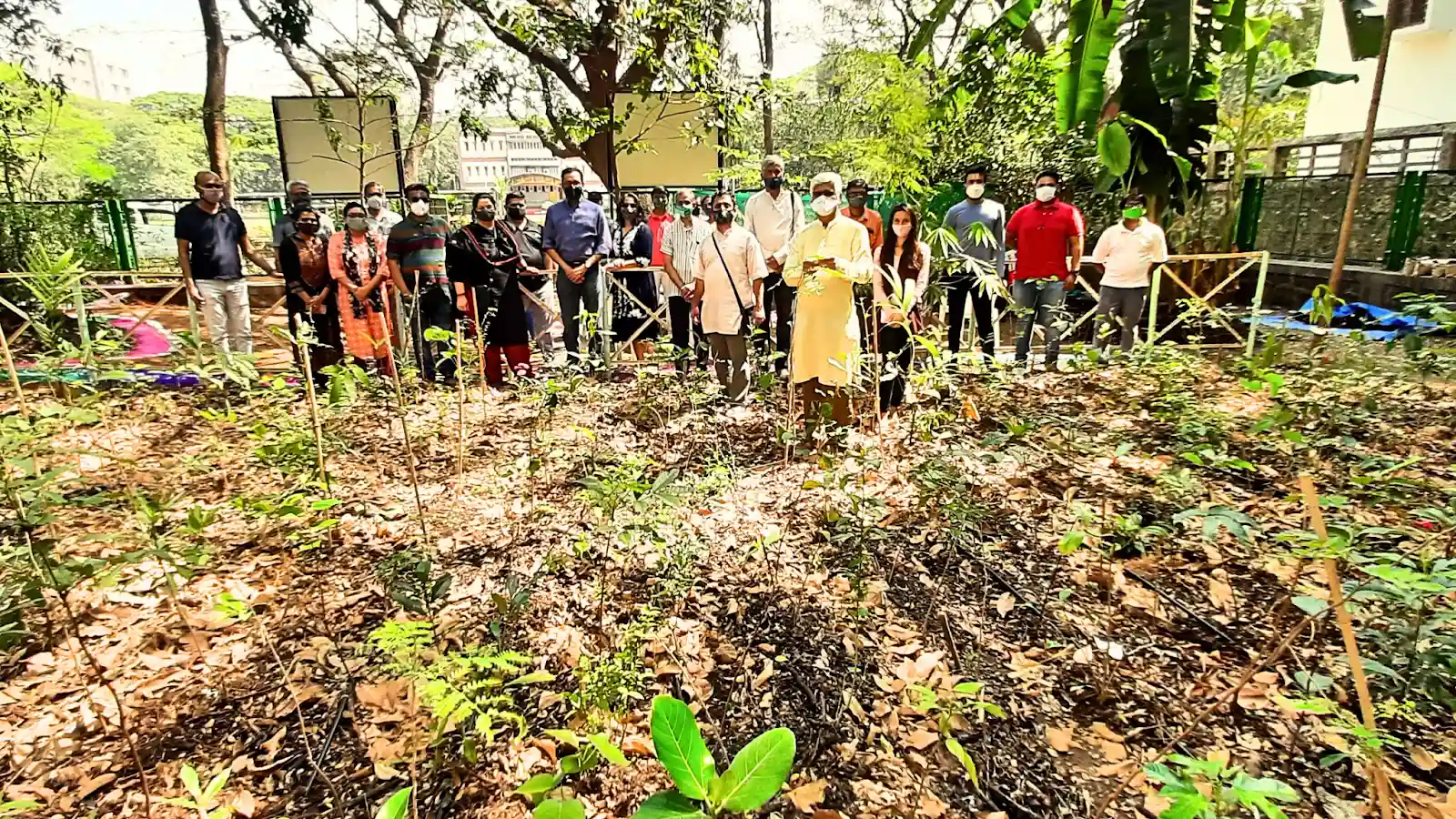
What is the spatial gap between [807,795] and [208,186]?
649cm

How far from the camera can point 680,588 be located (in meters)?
2.87

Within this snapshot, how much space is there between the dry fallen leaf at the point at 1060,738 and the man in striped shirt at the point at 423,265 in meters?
5.02

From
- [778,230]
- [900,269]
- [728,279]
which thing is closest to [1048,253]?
[900,269]

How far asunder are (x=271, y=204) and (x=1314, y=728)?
14.9 meters

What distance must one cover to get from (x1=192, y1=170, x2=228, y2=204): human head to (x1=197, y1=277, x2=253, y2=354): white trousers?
2.19 feet

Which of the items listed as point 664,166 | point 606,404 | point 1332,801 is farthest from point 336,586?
point 664,166

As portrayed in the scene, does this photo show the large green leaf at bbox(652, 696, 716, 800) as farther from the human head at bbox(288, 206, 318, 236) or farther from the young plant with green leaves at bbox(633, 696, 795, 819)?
the human head at bbox(288, 206, 318, 236)

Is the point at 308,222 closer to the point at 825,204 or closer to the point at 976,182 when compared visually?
the point at 825,204

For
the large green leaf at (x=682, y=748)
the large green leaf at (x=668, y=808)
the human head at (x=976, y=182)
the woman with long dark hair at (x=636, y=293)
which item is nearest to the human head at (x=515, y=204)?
the woman with long dark hair at (x=636, y=293)

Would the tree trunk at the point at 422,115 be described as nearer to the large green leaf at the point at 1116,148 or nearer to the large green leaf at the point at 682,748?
the large green leaf at the point at 1116,148

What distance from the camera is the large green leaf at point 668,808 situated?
4.10 feet

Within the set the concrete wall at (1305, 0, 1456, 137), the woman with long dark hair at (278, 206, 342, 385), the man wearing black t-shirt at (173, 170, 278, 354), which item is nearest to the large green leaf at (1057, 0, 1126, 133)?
the woman with long dark hair at (278, 206, 342, 385)

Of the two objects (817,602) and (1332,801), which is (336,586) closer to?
(817,602)

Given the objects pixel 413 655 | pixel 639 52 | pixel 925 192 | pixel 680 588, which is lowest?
pixel 680 588
